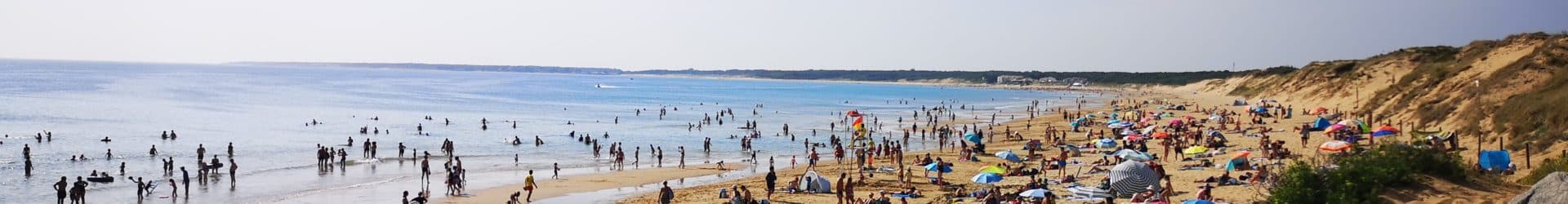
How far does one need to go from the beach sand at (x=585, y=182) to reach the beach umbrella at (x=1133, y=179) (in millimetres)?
11398

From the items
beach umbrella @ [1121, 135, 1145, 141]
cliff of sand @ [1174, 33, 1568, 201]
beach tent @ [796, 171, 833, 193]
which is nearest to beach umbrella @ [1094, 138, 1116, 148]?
beach umbrella @ [1121, 135, 1145, 141]

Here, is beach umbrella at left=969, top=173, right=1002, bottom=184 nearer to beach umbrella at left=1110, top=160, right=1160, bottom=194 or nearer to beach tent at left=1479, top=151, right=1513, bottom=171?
beach umbrella at left=1110, top=160, right=1160, bottom=194

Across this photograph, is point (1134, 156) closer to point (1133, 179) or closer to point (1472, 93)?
point (1133, 179)

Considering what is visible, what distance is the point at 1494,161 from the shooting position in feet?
58.0

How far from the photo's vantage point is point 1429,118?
105ft

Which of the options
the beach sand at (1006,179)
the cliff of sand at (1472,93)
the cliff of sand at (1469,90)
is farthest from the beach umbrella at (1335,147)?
the cliff of sand at (1469,90)

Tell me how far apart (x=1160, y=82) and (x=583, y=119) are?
120732mm

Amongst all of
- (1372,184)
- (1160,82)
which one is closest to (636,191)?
(1372,184)

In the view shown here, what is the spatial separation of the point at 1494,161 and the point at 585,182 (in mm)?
18143

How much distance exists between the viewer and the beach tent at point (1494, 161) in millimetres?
17547

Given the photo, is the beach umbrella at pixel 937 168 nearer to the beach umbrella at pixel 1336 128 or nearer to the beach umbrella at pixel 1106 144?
the beach umbrella at pixel 1106 144

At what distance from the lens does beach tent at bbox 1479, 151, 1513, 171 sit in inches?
691

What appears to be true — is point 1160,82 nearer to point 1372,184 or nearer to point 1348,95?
point 1348,95

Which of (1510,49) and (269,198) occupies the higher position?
(1510,49)
